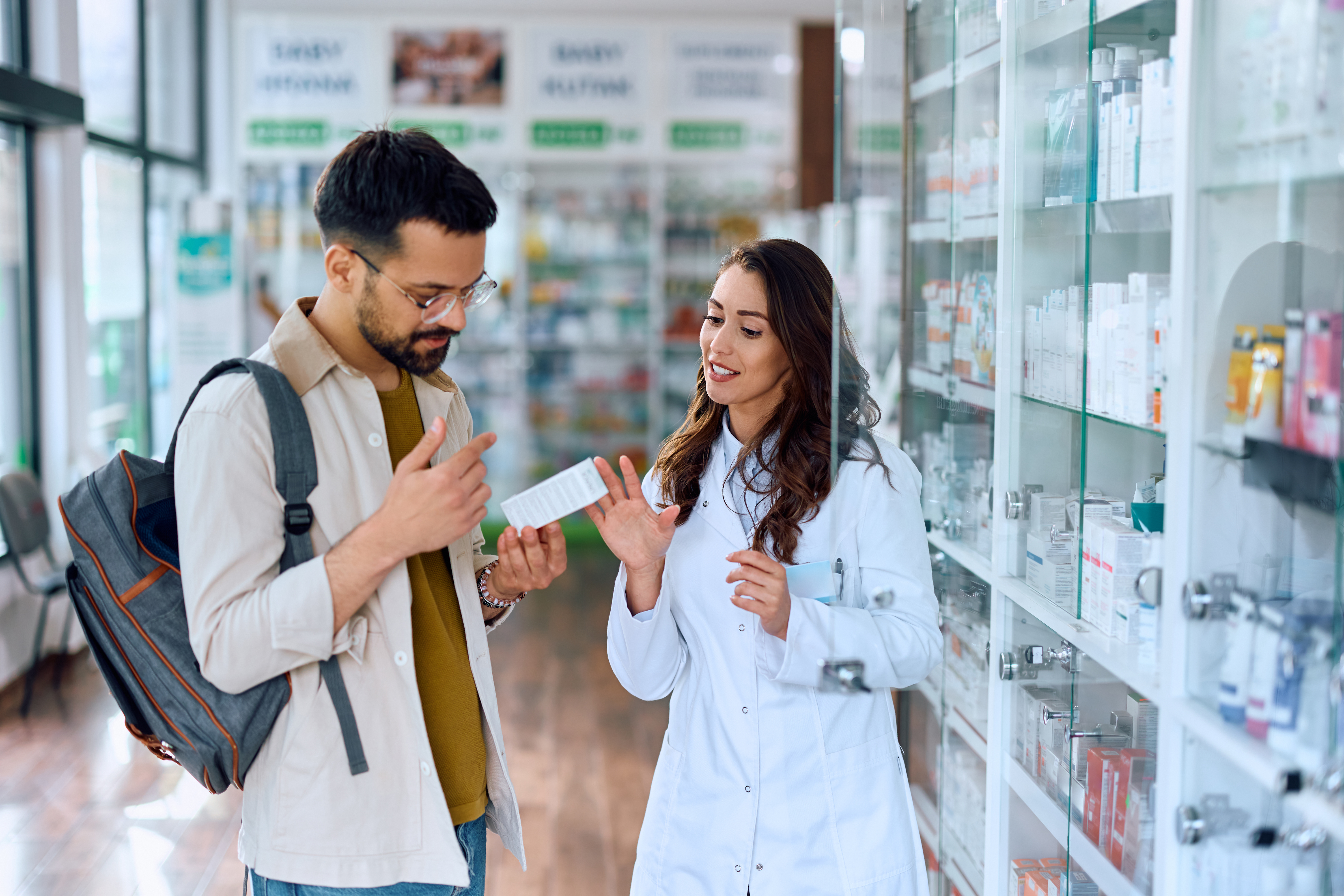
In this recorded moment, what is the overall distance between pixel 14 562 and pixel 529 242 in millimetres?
4266

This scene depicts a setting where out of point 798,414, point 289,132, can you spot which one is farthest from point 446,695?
point 289,132

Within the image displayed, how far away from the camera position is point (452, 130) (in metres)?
7.75

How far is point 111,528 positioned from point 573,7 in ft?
23.7

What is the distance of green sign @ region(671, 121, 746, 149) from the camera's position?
780 cm

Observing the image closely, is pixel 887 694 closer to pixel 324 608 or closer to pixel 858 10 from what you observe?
pixel 324 608

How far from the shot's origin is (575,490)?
5.29 ft

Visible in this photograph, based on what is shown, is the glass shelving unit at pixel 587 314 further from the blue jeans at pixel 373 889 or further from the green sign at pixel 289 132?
the blue jeans at pixel 373 889

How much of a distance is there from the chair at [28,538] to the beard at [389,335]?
154 inches

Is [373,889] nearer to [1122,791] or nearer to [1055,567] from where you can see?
[1122,791]

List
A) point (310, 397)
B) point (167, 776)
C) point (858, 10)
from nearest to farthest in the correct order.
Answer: point (310, 397), point (858, 10), point (167, 776)

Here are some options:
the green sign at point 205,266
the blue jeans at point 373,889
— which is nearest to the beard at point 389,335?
the blue jeans at point 373,889

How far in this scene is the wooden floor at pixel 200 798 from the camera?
3283mm

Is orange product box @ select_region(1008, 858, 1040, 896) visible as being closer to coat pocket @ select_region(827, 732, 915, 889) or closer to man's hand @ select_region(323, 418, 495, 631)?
coat pocket @ select_region(827, 732, 915, 889)

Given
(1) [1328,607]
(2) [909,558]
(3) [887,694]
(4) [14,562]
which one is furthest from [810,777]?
(4) [14,562]
